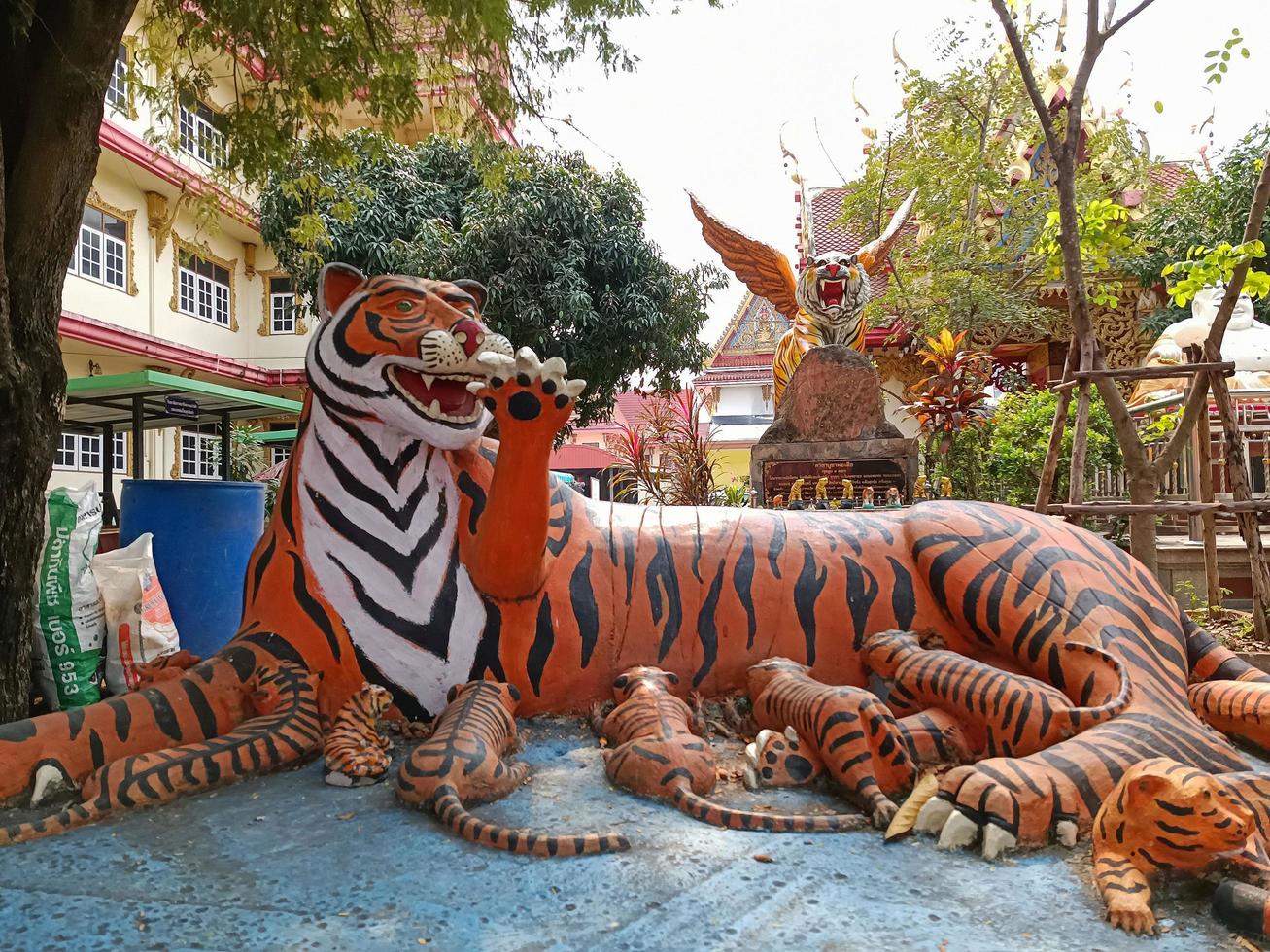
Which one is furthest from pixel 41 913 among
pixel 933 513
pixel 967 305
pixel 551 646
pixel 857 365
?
pixel 967 305

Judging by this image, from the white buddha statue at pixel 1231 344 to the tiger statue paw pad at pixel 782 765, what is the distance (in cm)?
1187

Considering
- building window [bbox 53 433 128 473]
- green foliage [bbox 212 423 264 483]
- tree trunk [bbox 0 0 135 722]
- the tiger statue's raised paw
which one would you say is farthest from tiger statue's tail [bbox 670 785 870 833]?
green foliage [bbox 212 423 264 483]

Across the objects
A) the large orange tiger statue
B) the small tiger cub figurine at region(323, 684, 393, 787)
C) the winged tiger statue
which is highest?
the winged tiger statue

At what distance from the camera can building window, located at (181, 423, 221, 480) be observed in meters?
16.2

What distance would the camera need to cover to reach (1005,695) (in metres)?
2.51

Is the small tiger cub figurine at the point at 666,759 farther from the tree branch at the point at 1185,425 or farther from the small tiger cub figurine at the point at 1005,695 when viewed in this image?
the tree branch at the point at 1185,425

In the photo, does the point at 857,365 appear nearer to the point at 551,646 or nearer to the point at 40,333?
the point at 551,646

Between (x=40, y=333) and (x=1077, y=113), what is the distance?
5.38m

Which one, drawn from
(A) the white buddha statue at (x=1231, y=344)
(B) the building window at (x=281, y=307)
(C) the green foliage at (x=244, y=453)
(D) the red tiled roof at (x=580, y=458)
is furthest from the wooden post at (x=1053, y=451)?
(B) the building window at (x=281, y=307)

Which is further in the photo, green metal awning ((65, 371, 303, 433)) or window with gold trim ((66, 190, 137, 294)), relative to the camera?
window with gold trim ((66, 190, 137, 294))

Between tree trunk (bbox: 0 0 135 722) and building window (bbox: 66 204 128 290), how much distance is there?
11.5 meters

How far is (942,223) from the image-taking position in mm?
15836

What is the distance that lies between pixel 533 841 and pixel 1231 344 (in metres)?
14.8

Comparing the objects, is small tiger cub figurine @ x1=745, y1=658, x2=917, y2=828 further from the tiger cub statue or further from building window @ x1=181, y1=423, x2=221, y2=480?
building window @ x1=181, y1=423, x2=221, y2=480
